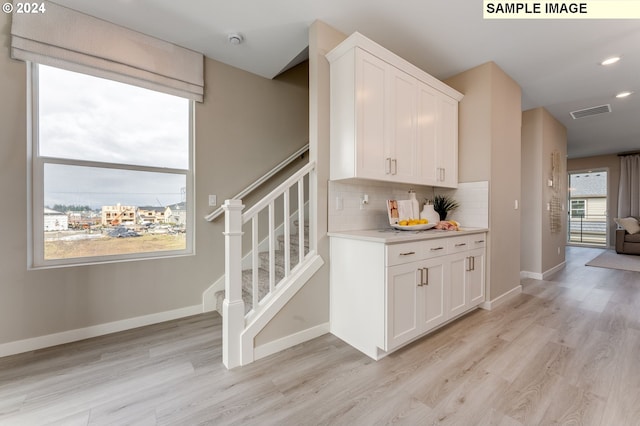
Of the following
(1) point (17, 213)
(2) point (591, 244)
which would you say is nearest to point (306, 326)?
(1) point (17, 213)

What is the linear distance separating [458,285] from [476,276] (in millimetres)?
404

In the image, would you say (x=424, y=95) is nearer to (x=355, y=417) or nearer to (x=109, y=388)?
(x=355, y=417)

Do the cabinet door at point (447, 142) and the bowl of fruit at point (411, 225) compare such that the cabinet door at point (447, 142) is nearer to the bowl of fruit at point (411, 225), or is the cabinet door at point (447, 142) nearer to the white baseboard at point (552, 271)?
the bowl of fruit at point (411, 225)

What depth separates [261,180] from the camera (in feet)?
10.4

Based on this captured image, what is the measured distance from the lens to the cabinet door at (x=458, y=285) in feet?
7.92

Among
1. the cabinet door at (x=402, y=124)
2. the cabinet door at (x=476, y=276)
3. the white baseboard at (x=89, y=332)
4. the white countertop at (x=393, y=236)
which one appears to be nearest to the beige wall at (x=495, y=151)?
the cabinet door at (x=476, y=276)

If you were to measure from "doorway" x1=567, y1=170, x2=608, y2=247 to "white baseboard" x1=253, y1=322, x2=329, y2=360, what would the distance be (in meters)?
9.39

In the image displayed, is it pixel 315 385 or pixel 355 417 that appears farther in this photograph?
pixel 315 385

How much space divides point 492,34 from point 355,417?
3285 millimetres

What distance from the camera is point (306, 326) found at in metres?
2.18

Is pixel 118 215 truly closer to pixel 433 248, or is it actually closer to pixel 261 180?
pixel 261 180

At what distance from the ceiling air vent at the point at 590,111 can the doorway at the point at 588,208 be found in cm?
458

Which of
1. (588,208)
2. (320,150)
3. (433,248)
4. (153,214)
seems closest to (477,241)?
(433,248)

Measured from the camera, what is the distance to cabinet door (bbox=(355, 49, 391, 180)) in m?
2.13
